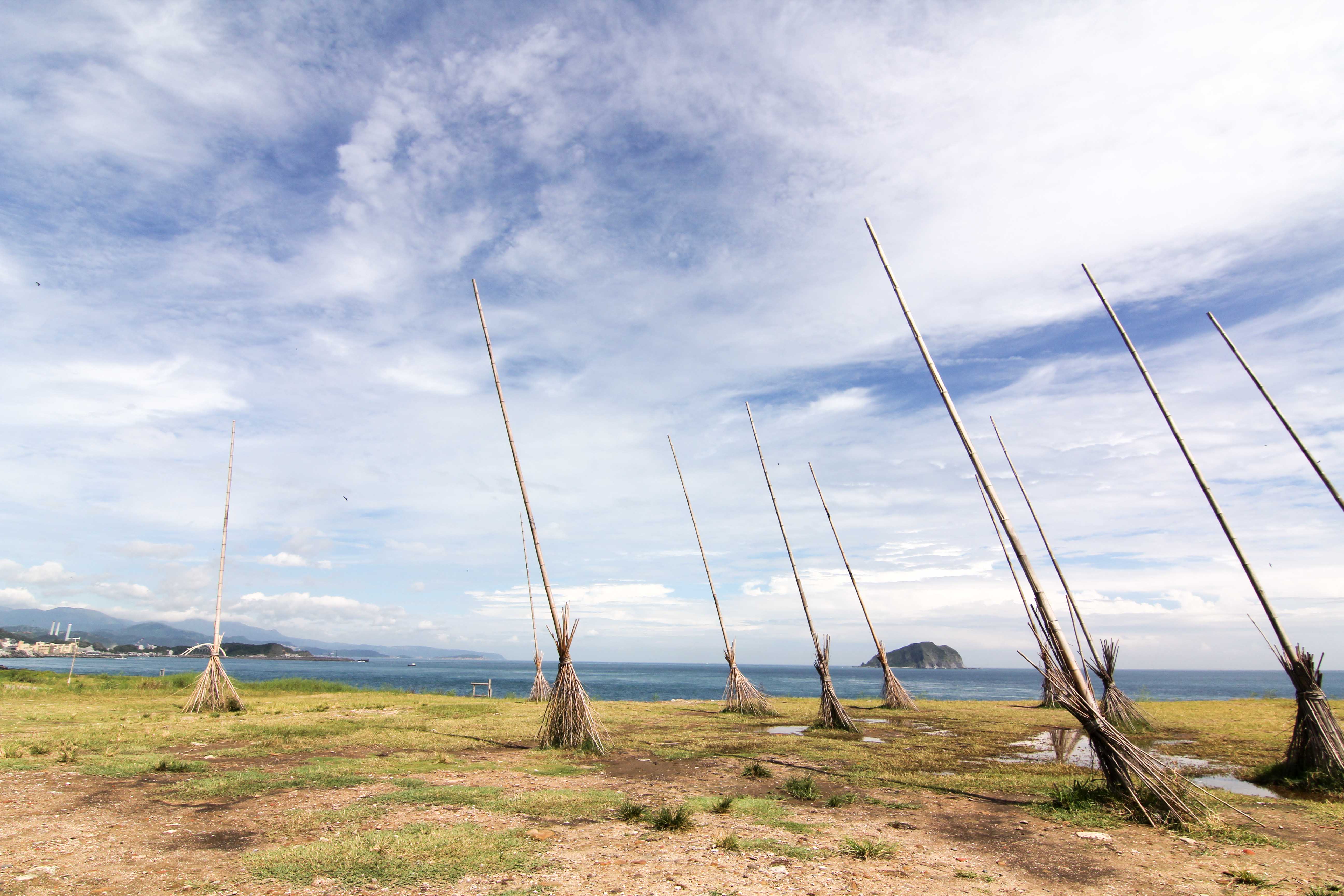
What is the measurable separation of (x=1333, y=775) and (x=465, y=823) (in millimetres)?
10581

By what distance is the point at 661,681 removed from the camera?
9412 cm

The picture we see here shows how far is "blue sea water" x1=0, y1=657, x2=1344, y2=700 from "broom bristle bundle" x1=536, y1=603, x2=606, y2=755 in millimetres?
10070

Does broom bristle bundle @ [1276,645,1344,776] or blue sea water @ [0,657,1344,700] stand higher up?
broom bristle bundle @ [1276,645,1344,776]

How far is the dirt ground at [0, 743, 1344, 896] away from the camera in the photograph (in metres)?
4.84

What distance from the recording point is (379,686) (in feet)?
190

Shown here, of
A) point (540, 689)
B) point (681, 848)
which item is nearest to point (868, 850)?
point (681, 848)

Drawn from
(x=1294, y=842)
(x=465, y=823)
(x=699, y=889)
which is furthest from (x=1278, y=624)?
(x=465, y=823)

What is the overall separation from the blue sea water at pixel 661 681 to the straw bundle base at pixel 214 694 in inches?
356

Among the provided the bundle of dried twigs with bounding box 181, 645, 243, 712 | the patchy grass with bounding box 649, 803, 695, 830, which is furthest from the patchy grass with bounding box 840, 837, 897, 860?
the bundle of dried twigs with bounding box 181, 645, 243, 712

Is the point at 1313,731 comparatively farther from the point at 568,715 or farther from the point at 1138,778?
the point at 568,715

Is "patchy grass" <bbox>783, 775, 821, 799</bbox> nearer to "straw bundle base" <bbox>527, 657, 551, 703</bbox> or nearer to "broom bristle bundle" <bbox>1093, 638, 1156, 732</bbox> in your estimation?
Result: "broom bristle bundle" <bbox>1093, 638, 1156, 732</bbox>

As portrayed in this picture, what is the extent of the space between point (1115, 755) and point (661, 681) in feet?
304

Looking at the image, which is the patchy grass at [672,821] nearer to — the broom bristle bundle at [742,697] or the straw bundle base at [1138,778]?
the straw bundle base at [1138,778]

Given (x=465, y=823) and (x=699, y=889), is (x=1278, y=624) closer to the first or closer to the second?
(x=699, y=889)
